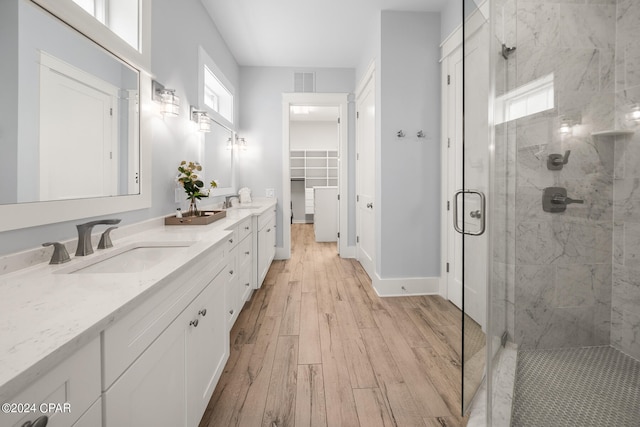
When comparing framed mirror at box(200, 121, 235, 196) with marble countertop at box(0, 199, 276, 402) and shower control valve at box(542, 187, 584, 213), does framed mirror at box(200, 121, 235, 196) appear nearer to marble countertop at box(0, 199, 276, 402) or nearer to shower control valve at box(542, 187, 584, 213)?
marble countertop at box(0, 199, 276, 402)

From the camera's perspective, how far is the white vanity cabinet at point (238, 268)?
2016 millimetres

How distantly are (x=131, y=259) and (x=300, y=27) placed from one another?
3022 millimetres

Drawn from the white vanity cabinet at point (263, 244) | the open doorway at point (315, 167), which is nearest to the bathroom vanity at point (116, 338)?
the white vanity cabinet at point (263, 244)

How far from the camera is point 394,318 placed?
2516 millimetres

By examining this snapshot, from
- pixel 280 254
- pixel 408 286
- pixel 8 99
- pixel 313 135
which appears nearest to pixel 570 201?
pixel 408 286

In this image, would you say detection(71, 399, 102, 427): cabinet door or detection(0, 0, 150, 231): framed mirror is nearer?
detection(71, 399, 102, 427): cabinet door

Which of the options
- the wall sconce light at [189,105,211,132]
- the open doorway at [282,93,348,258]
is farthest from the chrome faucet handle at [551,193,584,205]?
the open doorway at [282,93,348,258]

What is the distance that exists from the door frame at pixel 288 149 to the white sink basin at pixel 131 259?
9.78 feet

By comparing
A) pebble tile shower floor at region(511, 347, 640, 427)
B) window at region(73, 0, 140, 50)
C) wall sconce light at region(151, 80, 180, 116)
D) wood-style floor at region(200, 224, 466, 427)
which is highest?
window at region(73, 0, 140, 50)

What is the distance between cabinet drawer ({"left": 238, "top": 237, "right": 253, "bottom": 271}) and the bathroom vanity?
31.0 inches

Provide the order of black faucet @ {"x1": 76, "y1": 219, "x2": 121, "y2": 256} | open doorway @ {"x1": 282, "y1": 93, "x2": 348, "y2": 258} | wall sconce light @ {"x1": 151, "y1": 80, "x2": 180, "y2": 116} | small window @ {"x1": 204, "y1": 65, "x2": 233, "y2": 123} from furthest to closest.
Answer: open doorway @ {"x1": 282, "y1": 93, "x2": 348, "y2": 258} < small window @ {"x1": 204, "y1": 65, "x2": 233, "y2": 123} < wall sconce light @ {"x1": 151, "y1": 80, "x2": 180, "y2": 116} < black faucet @ {"x1": 76, "y1": 219, "x2": 121, "y2": 256}

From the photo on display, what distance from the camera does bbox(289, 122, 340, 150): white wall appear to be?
8.45m

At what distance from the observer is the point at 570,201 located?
5.74ft

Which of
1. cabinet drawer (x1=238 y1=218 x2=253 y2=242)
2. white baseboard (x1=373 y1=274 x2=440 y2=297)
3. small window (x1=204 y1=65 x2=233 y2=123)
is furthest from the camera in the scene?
small window (x1=204 y1=65 x2=233 y2=123)
